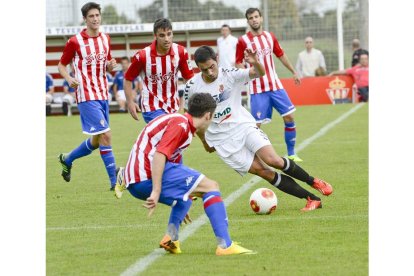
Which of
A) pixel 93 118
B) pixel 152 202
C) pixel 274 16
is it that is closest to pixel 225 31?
pixel 274 16

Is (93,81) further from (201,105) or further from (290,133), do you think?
(201,105)

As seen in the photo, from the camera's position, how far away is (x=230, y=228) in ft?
28.9

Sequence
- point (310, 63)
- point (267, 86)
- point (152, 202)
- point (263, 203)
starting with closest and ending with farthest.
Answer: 1. point (152, 202)
2. point (263, 203)
3. point (267, 86)
4. point (310, 63)

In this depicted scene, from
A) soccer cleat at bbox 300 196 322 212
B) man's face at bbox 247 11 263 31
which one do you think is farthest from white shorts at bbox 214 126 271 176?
man's face at bbox 247 11 263 31

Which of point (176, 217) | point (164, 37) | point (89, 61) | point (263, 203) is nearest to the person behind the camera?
point (176, 217)

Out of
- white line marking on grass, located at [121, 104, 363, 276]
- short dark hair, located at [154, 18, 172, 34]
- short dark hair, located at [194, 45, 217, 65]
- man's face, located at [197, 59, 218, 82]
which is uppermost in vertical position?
short dark hair, located at [154, 18, 172, 34]

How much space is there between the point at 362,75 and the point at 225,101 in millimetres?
16670

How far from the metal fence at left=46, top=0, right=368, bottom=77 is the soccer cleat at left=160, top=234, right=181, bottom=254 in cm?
2257

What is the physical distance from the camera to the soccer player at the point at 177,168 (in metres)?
7.36

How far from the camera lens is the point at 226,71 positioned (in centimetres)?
945

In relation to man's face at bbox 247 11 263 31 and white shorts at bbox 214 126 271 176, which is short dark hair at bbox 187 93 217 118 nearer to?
white shorts at bbox 214 126 271 176

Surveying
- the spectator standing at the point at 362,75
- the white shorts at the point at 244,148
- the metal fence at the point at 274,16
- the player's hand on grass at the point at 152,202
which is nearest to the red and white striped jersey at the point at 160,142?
the player's hand on grass at the point at 152,202

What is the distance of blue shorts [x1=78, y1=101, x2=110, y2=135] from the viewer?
12203mm

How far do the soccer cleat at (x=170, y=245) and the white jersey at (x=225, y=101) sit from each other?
6.50 ft
